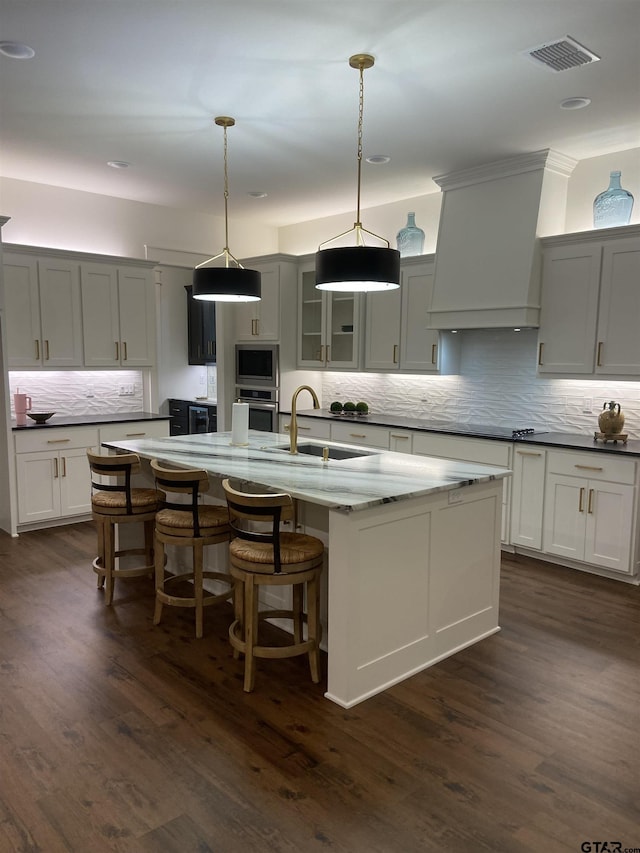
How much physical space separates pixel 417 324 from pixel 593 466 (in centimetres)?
208

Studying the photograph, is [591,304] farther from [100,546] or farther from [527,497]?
[100,546]

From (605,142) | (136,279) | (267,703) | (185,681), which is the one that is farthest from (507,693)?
(136,279)

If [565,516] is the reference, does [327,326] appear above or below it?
above

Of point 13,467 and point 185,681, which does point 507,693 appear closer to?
point 185,681

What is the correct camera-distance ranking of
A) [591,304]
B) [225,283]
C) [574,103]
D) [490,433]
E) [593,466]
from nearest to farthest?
1. [574,103]
2. [225,283]
3. [593,466]
4. [591,304]
5. [490,433]

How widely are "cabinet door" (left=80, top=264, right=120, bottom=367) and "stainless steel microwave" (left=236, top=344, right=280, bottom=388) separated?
151cm

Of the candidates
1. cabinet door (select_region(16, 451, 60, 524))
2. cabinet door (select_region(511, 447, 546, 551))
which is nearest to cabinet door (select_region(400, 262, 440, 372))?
cabinet door (select_region(511, 447, 546, 551))

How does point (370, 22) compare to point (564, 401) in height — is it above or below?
above

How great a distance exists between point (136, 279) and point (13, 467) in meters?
2.07

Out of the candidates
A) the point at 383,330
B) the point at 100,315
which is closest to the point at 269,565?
the point at 383,330

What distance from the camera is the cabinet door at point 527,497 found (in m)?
4.38

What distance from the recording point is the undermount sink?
146 inches

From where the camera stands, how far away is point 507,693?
2.74 m

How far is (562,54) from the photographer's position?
3.04m
